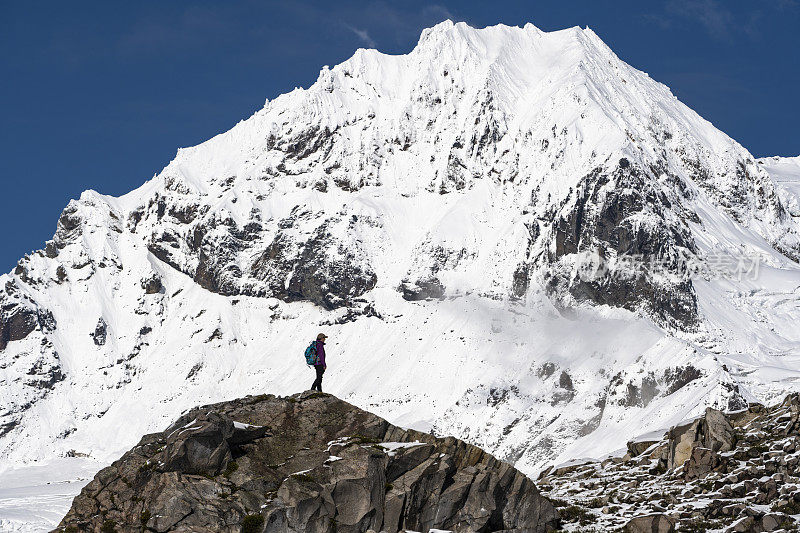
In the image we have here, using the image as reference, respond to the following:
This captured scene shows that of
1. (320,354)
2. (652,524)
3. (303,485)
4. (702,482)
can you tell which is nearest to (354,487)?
(303,485)

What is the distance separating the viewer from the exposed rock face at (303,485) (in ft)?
146

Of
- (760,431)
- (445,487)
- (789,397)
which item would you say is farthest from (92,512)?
(789,397)

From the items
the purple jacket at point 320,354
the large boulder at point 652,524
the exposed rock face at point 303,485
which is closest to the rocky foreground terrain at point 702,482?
the large boulder at point 652,524

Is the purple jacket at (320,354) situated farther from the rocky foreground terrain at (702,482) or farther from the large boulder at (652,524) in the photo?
the large boulder at (652,524)

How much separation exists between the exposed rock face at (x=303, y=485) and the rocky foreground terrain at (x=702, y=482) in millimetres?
4542

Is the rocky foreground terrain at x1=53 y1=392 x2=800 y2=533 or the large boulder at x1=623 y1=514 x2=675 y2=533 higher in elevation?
the rocky foreground terrain at x1=53 y1=392 x2=800 y2=533

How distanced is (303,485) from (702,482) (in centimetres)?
1945

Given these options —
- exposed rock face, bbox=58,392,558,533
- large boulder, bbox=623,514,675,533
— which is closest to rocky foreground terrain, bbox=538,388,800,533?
large boulder, bbox=623,514,675,533

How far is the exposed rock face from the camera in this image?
44469mm

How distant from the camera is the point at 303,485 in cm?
4584

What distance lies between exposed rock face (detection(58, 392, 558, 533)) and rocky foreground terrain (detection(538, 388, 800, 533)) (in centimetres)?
454

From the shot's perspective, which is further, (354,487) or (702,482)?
(702,482)

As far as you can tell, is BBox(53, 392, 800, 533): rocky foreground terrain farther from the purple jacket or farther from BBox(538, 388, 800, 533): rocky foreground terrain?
the purple jacket

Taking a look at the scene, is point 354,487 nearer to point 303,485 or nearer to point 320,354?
point 303,485
